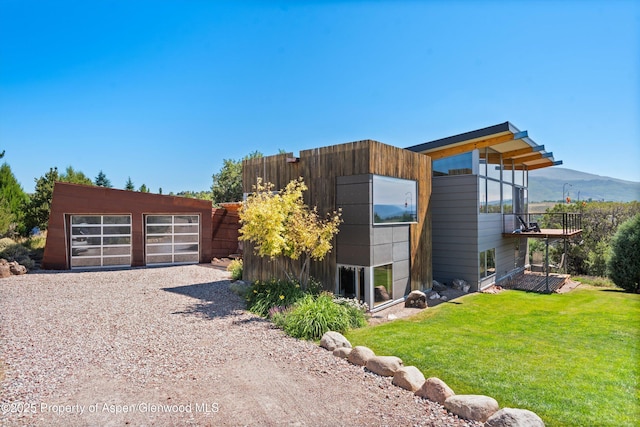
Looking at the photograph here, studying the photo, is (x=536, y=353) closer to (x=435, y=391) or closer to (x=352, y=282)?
(x=435, y=391)

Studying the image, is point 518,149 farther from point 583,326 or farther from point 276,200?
point 276,200

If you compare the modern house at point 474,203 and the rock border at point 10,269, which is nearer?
the modern house at point 474,203

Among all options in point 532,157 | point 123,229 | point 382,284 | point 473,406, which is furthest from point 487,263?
point 123,229

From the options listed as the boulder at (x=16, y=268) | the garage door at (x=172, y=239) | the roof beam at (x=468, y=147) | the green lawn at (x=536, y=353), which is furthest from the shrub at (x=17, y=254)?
the roof beam at (x=468, y=147)

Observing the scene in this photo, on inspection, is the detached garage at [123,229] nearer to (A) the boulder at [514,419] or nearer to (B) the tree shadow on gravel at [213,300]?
(B) the tree shadow on gravel at [213,300]

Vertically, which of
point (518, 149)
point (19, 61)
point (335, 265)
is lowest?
point (335, 265)

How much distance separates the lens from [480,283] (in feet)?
43.4

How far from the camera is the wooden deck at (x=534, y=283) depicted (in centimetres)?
1385

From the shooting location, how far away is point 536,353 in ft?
20.2

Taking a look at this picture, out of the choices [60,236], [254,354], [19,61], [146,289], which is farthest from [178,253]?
[254,354]

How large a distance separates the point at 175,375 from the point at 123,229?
13655 millimetres

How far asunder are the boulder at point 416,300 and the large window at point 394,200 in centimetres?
244

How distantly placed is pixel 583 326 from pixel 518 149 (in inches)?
373

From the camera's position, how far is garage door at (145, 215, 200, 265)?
17.1 meters
